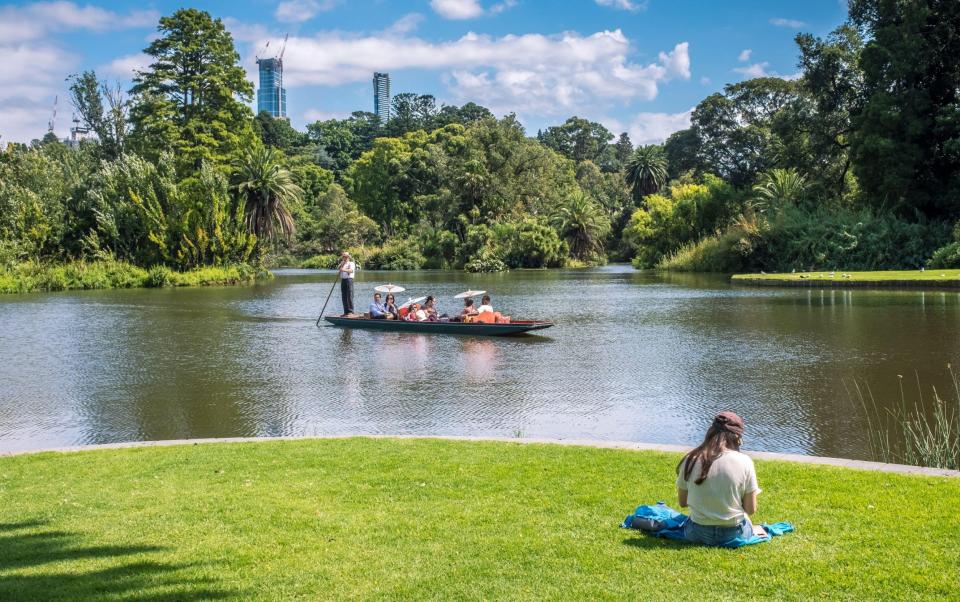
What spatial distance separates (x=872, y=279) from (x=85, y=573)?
3532cm

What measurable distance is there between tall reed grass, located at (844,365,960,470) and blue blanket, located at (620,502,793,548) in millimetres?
3439

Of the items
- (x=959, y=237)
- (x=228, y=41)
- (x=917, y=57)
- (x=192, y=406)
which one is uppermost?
(x=228, y=41)

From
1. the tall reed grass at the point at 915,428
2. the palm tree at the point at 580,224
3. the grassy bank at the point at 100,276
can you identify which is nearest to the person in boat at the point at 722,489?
the tall reed grass at the point at 915,428

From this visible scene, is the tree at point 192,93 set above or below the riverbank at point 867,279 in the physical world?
above

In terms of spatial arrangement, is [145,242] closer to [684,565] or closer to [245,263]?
[245,263]

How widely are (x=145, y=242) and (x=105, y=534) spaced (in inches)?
1909

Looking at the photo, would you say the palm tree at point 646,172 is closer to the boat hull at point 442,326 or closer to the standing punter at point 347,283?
the standing punter at point 347,283

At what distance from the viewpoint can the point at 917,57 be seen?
40688 mm

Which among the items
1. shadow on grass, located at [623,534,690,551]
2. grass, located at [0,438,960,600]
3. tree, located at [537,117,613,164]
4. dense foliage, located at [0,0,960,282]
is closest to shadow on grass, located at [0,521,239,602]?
grass, located at [0,438,960,600]

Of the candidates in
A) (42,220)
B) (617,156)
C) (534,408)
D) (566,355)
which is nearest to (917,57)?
(566,355)

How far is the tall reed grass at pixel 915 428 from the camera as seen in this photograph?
344 inches

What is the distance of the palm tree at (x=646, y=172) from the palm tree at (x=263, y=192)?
46.8 metres

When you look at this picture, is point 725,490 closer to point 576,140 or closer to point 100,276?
point 100,276

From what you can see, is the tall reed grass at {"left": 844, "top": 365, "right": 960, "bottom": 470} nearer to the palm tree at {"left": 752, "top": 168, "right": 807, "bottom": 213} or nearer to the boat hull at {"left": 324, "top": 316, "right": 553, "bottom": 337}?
the boat hull at {"left": 324, "top": 316, "right": 553, "bottom": 337}
